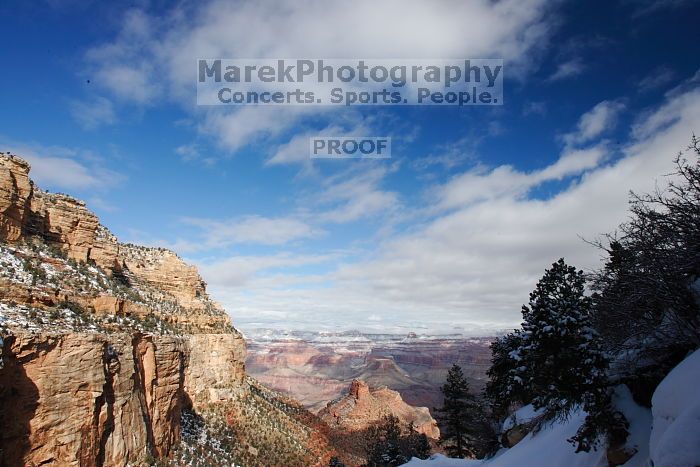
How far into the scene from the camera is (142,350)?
79.5ft

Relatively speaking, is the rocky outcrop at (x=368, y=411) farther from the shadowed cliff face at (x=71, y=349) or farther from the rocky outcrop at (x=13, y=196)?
the rocky outcrop at (x=13, y=196)

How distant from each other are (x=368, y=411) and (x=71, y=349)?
89.7 m

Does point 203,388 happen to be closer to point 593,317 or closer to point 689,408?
point 593,317

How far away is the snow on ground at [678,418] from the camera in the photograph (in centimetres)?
684

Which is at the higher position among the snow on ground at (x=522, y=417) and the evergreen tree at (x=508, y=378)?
the evergreen tree at (x=508, y=378)

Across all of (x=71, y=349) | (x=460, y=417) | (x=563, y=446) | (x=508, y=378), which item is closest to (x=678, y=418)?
(x=508, y=378)

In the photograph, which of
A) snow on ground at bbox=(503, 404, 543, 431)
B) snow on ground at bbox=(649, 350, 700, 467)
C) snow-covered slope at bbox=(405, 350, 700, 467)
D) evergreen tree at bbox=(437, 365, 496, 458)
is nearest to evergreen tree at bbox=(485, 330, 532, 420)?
snow-covered slope at bbox=(405, 350, 700, 467)

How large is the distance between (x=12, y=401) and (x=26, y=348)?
209 centimetres

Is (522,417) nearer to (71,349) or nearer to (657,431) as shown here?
(657,431)

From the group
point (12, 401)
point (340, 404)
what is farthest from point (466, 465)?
point (340, 404)

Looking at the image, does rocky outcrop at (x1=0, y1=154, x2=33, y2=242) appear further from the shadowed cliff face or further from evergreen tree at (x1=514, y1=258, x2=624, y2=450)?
evergreen tree at (x1=514, y1=258, x2=624, y2=450)

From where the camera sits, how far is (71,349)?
17.6m

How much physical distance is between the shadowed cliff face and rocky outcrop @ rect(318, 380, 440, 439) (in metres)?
69.8

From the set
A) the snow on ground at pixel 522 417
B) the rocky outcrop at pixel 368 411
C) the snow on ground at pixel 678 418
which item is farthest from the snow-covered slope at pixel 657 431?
the rocky outcrop at pixel 368 411
